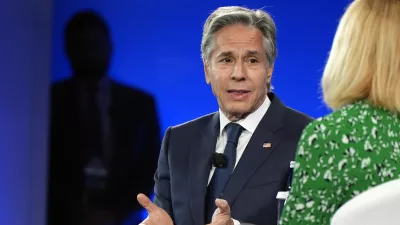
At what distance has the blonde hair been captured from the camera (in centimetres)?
157

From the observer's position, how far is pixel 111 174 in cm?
429

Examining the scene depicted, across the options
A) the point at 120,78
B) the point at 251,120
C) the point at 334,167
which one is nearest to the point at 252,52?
the point at 251,120

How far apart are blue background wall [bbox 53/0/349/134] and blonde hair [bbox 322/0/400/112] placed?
178cm

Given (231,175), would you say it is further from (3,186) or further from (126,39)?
(3,186)

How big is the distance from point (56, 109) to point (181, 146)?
1.96 meters

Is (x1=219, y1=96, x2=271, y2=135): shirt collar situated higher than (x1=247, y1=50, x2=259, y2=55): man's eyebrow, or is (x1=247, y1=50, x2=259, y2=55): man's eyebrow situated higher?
(x1=247, y1=50, x2=259, y2=55): man's eyebrow

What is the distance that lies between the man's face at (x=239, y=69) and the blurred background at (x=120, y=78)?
85 centimetres

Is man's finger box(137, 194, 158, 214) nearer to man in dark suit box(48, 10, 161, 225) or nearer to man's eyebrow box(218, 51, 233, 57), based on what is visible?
man's eyebrow box(218, 51, 233, 57)

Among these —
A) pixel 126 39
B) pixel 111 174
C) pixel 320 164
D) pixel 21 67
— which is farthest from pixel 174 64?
→ pixel 320 164

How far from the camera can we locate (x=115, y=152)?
4305 mm

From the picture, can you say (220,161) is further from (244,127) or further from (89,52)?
(89,52)

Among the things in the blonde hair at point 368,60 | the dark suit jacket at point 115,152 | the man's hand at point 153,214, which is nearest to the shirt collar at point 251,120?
the man's hand at point 153,214

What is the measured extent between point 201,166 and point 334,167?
113 cm

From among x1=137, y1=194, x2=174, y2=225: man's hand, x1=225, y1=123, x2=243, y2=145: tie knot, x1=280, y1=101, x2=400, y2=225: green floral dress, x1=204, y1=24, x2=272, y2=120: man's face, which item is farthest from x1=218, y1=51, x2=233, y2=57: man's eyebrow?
x1=280, y1=101, x2=400, y2=225: green floral dress
